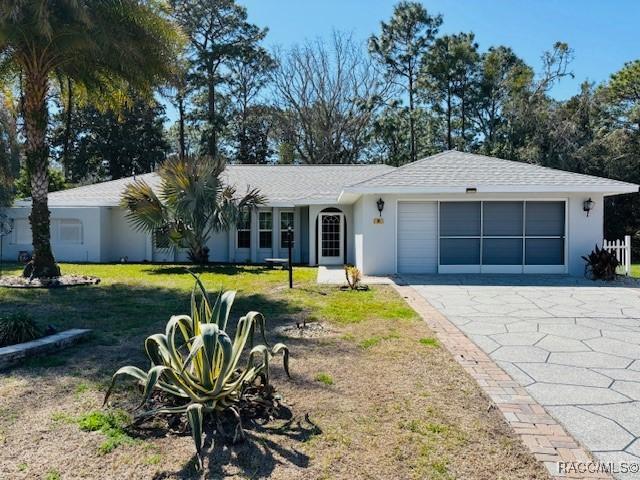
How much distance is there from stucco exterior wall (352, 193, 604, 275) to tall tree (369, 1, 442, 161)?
2001 cm

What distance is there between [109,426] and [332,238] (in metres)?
15.1

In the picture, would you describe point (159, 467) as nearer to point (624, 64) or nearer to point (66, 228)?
point (66, 228)

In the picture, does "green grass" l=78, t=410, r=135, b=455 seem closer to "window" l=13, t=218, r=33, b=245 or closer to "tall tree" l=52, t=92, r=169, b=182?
"window" l=13, t=218, r=33, b=245

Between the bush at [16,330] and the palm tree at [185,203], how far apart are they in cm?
1048

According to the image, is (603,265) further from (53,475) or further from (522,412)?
(53,475)

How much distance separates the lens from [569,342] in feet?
21.7

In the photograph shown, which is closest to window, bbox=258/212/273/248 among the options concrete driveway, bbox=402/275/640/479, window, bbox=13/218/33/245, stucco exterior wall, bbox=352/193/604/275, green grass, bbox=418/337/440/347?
stucco exterior wall, bbox=352/193/604/275

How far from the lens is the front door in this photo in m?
18.7

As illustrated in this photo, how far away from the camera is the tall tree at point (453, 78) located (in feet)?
109

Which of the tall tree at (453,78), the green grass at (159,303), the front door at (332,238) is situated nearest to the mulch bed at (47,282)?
the green grass at (159,303)

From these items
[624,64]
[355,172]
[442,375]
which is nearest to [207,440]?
[442,375]

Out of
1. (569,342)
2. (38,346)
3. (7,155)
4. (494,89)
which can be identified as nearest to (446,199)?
(569,342)

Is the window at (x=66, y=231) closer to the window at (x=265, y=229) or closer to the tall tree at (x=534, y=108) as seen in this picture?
the window at (x=265, y=229)

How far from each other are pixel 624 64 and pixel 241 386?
103ft
